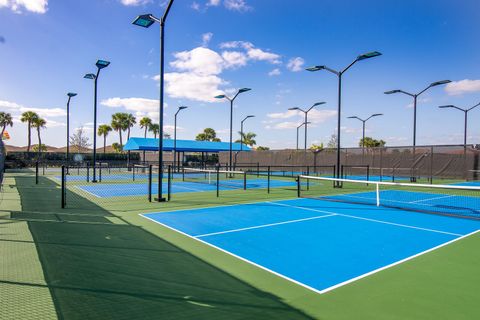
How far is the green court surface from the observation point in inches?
156

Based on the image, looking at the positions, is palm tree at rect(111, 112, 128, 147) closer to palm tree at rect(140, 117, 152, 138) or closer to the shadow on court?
palm tree at rect(140, 117, 152, 138)

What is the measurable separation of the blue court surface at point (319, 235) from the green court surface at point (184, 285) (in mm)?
Answer: 355

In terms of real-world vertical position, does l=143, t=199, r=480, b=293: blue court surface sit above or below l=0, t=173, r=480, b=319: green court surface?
above

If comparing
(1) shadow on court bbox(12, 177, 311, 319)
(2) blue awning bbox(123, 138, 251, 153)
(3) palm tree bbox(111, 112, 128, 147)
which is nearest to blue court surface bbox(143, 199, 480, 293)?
(1) shadow on court bbox(12, 177, 311, 319)

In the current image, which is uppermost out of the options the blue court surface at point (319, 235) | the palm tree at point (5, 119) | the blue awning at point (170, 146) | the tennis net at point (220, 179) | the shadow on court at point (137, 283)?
the palm tree at point (5, 119)

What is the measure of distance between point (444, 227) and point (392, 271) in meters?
4.73

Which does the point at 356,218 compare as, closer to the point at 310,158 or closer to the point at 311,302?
the point at 311,302

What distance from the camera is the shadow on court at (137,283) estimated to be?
395 cm

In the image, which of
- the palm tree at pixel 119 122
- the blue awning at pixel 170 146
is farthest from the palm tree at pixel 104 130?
the blue awning at pixel 170 146

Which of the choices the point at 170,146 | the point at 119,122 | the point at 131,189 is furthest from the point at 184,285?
the point at 119,122

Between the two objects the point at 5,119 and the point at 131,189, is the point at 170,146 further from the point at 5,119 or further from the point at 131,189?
the point at 5,119

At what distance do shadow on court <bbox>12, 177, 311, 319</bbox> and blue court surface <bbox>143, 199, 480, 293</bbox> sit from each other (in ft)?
2.98

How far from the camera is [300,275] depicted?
203 inches

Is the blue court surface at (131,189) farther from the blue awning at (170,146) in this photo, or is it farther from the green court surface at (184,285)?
the blue awning at (170,146)
